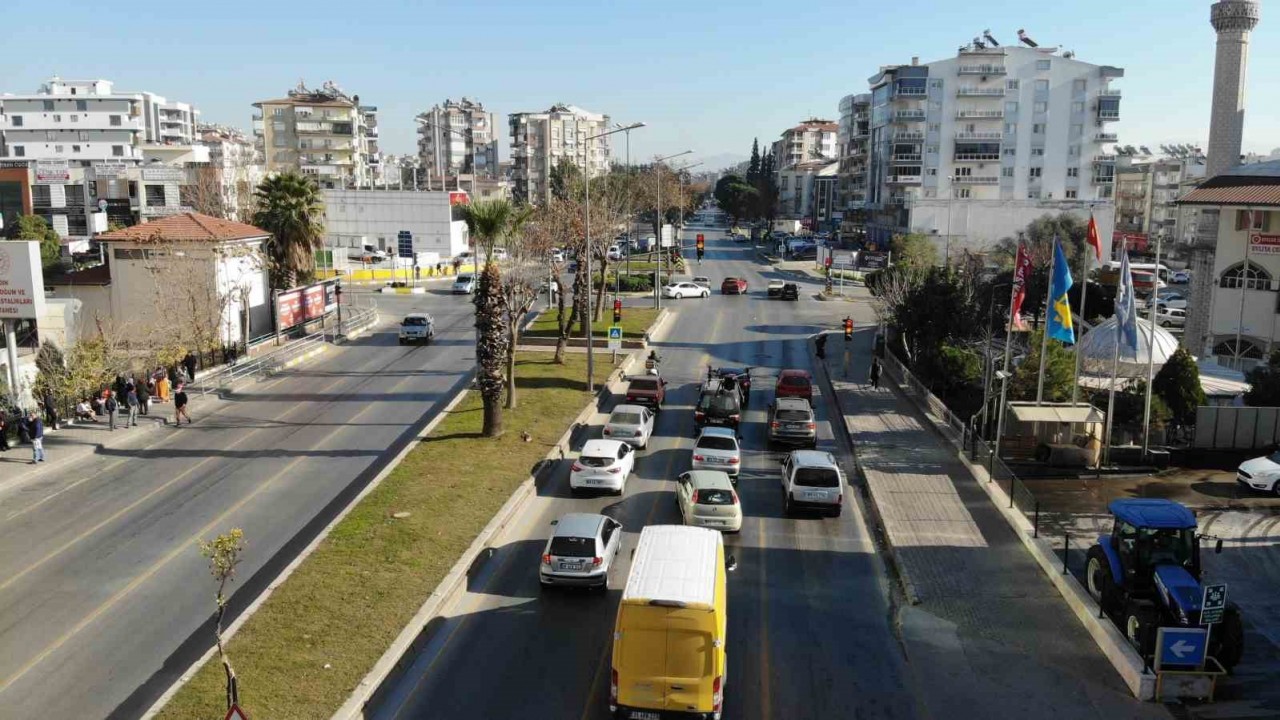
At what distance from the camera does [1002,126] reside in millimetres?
104688

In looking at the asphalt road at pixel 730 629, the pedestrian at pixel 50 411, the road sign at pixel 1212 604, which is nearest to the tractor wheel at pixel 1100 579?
the road sign at pixel 1212 604

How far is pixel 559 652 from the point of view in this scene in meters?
15.3

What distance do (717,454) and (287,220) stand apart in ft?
113

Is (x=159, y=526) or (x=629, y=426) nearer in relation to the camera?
(x=159, y=526)

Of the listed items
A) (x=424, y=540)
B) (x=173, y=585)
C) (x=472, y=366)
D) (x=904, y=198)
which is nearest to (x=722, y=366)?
(x=472, y=366)

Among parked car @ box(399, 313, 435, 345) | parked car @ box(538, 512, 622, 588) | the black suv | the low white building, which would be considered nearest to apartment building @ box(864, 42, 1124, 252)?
the low white building

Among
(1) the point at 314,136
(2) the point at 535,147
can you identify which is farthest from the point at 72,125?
(2) the point at 535,147

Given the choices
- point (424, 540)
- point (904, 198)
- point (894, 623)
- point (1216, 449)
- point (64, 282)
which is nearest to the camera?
point (894, 623)

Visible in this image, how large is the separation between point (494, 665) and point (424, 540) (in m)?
5.22

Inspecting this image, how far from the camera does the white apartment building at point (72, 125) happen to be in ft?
410

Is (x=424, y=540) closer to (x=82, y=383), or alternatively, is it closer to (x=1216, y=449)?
(x=82, y=383)

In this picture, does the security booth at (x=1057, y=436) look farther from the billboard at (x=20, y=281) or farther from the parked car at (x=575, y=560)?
the billboard at (x=20, y=281)

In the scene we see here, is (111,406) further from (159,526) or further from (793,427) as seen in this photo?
(793,427)

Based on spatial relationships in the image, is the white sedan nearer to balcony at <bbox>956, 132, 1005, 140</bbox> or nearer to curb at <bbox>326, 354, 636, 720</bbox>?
curb at <bbox>326, 354, 636, 720</bbox>
